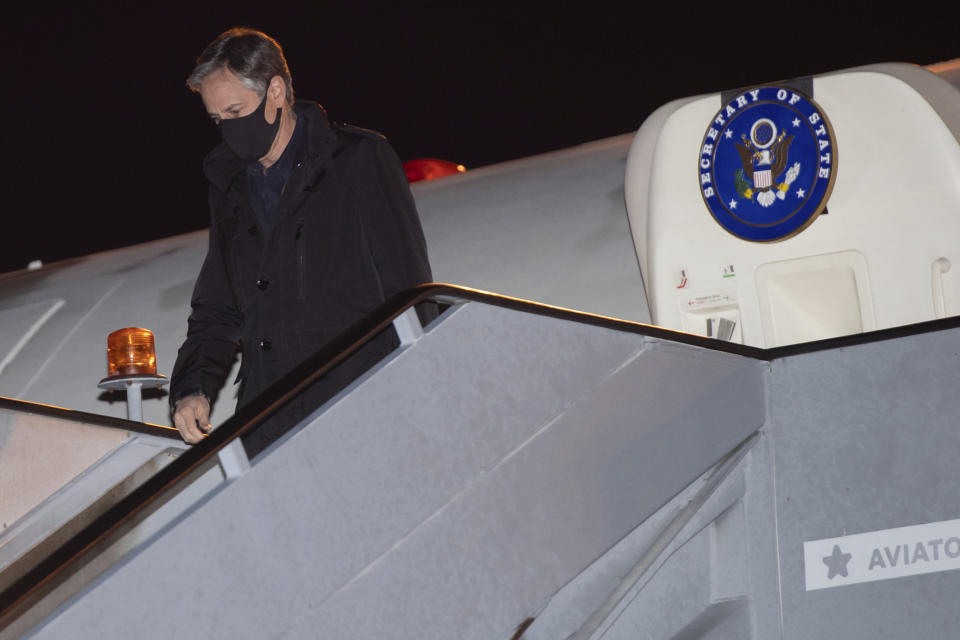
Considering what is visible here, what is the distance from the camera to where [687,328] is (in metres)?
3.91

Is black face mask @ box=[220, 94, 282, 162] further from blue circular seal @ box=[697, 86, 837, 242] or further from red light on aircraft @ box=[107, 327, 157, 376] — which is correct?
red light on aircraft @ box=[107, 327, 157, 376]

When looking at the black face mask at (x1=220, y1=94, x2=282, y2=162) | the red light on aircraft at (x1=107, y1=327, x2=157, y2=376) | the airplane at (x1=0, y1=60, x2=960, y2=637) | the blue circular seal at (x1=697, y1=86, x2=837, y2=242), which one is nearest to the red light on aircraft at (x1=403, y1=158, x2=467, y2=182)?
the airplane at (x1=0, y1=60, x2=960, y2=637)

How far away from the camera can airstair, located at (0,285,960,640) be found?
2.21 m

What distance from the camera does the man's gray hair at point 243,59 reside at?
298 cm

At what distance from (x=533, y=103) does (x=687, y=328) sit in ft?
45.5

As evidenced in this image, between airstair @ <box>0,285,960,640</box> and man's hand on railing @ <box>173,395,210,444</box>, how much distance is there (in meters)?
0.18

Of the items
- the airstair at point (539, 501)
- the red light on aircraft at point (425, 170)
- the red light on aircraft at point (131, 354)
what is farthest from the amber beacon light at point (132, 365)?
the red light on aircraft at point (425, 170)

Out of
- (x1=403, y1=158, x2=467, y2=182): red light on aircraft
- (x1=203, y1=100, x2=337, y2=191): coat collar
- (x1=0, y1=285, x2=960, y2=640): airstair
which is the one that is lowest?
(x1=0, y1=285, x2=960, y2=640): airstair

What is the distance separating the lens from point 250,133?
118 inches

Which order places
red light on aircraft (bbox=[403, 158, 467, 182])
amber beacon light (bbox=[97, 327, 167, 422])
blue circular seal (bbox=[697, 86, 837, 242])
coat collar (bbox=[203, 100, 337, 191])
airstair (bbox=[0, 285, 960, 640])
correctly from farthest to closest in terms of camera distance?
red light on aircraft (bbox=[403, 158, 467, 182]) < amber beacon light (bbox=[97, 327, 167, 422]) < blue circular seal (bbox=[697, 86, 837, 242]) < coat collar (bbox=[203, 100, 337, 191]) < airstair (bbox=[0, 285, 960, 640])

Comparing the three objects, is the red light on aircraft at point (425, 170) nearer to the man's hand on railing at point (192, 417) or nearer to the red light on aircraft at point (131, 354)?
the red light on aircraft at point (131, 354)

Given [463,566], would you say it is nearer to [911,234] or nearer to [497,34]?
[911,234]

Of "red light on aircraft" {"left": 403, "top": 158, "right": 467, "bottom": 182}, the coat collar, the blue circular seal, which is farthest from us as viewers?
"red light on aircraft" {"left": 403, "top": 158, "right": 467, "bottom": 182}

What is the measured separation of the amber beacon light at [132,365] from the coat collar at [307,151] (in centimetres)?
184
